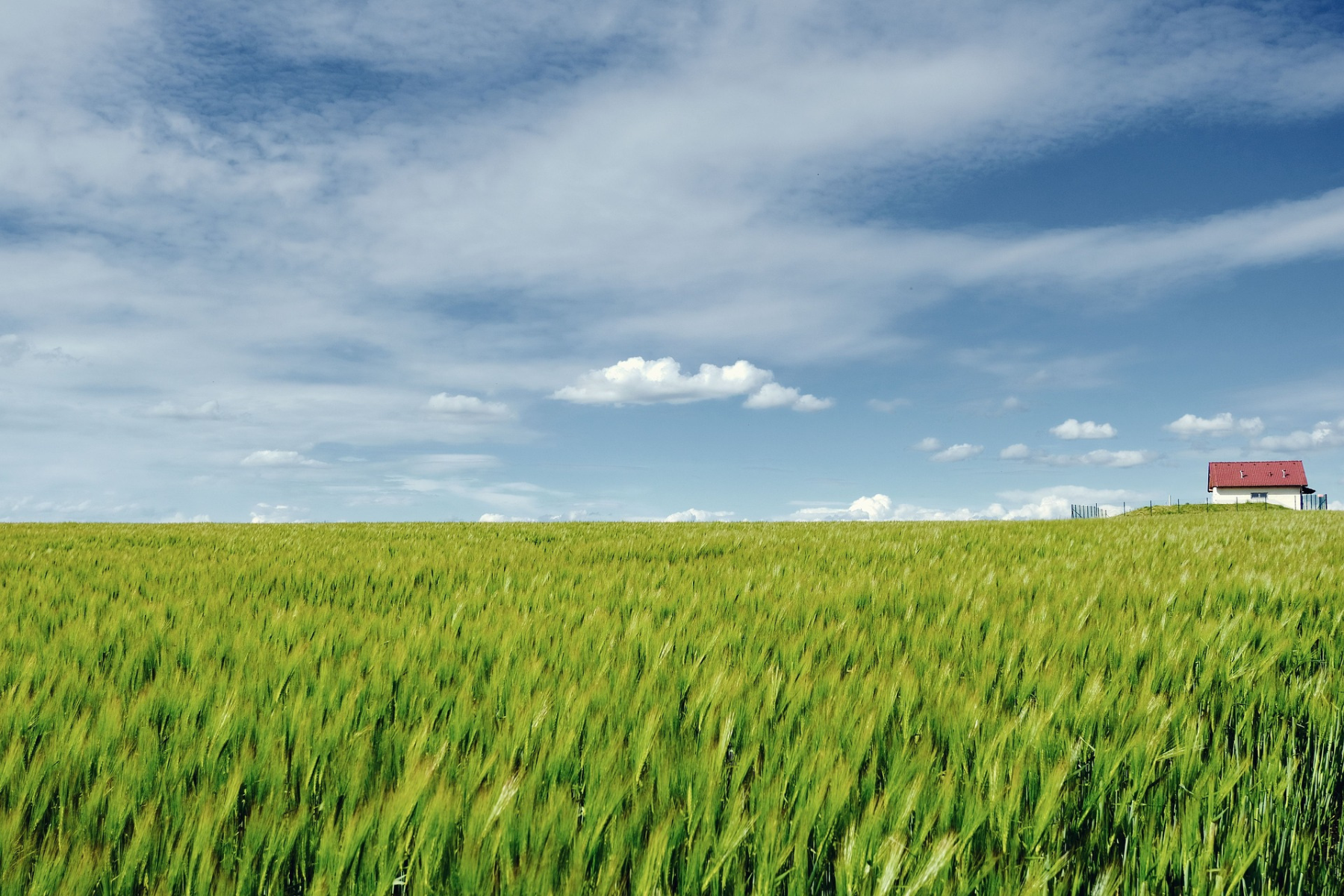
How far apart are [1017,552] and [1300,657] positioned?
190 inches

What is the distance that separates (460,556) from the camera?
23.2ft

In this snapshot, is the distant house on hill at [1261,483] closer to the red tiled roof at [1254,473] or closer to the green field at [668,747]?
the red tiled roof at [1254,473]

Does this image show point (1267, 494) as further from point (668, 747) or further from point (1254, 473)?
point (668, 747)

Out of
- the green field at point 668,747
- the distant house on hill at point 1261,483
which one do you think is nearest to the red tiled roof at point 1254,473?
the distant house on hill at point 1261,483

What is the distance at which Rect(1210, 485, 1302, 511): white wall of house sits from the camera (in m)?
61.8

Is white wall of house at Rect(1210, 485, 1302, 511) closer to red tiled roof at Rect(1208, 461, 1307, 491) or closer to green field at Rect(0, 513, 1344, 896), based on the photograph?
red tiled roof at Rect(1208, 461, 1307, 491)

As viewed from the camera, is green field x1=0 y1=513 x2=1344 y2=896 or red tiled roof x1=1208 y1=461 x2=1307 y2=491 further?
red tiled roof x1=1208 y1=461 x2=1307 y2=491

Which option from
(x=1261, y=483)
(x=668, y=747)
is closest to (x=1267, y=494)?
(x=1261, y=483)

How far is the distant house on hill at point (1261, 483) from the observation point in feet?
203

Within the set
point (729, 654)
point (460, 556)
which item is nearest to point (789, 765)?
point (729, 654)

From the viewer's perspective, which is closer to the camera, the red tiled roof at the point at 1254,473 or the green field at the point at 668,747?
the green field at the point at 668,747

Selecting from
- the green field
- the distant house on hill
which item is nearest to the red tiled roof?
the distant house on hill

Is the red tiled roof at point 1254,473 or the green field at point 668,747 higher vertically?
the red tiled roof at point 1254,473

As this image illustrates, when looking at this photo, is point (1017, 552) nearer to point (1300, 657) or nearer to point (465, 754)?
point (1300, 657)
